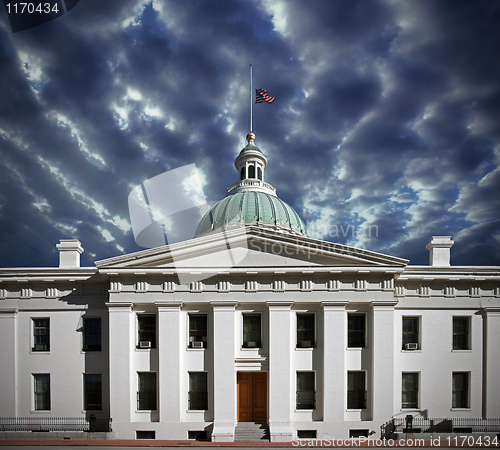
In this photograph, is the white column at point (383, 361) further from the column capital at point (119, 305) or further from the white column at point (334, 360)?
the column capital at point (119, 305)

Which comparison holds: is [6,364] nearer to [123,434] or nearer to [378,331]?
[123,434]

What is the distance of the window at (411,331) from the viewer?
2043cm

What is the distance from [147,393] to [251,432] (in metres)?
6.01

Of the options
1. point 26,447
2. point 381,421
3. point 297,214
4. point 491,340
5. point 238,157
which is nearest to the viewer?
point 26,447

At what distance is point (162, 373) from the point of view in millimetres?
19172

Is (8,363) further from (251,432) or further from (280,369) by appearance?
(280,369)

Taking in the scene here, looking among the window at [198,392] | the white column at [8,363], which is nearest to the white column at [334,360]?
the window at [198,392]

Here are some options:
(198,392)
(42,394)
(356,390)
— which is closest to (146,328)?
(198,392)

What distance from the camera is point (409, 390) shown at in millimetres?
20109

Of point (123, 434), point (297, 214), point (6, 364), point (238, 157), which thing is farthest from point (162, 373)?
point (238, 157)

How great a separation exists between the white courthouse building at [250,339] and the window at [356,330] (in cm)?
6

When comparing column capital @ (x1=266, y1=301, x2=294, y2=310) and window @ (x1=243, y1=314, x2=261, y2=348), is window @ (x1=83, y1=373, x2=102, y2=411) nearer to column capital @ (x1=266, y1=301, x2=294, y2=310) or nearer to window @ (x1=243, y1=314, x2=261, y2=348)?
window @ (x1=243, y1=314, x2=261, y2=348)

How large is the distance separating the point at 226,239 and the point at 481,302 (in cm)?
1500

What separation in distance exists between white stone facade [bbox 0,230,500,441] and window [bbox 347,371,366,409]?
5 centimetres
